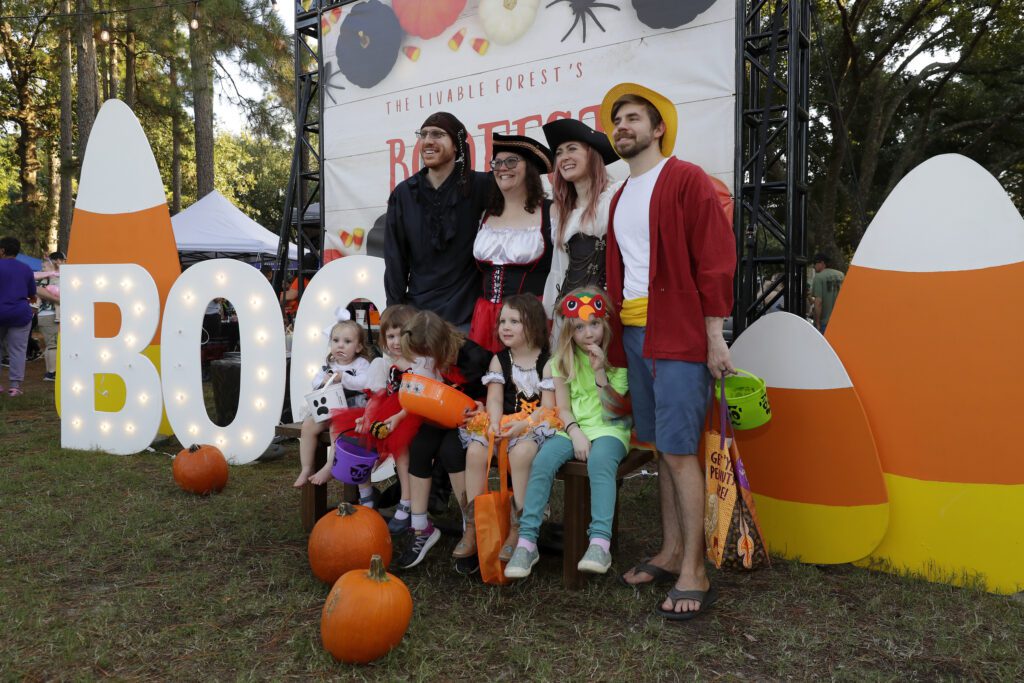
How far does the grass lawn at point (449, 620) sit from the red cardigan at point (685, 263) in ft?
3.38

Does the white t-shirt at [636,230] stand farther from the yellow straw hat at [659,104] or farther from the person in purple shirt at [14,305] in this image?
the person in purple shirt at [14,305]

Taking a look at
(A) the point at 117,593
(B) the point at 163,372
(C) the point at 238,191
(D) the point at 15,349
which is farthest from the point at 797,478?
(C) the point at 238,191

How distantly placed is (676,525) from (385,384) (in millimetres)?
1490

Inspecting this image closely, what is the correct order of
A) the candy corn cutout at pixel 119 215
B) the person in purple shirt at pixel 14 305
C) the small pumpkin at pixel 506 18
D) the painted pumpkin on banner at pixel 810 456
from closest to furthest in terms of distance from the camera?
the painted pumpkin on banner at pixel 810 456, the small pumpkin at pixel 506 18, the candy corn cutout at pixel 119 215, the person in purple shirt at pixel 14 305

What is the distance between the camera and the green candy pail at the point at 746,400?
112 inches

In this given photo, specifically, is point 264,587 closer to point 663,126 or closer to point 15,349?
point 663,126

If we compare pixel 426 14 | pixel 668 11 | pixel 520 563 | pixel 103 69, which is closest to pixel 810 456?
pixel 520 563

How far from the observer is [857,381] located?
331 cm

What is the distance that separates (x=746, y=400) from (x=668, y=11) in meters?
2.87

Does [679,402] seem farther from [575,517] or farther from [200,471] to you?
[200,471]

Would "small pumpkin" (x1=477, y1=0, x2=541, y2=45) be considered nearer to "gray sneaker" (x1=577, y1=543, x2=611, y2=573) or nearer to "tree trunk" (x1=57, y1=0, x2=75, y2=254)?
"gray sneaker" (x1=577, y1=543, x2=611, y2=573)

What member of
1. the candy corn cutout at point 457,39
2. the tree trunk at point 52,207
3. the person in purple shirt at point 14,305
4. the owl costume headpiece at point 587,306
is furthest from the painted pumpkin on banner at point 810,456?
the tree trunk at point 52,207

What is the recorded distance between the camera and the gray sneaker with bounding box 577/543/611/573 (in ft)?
8.96

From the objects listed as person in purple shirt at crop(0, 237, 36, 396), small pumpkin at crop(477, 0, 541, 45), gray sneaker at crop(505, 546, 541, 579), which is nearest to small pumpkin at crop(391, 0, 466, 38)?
small pumpkin at crop(477, 0, 541, 45)
